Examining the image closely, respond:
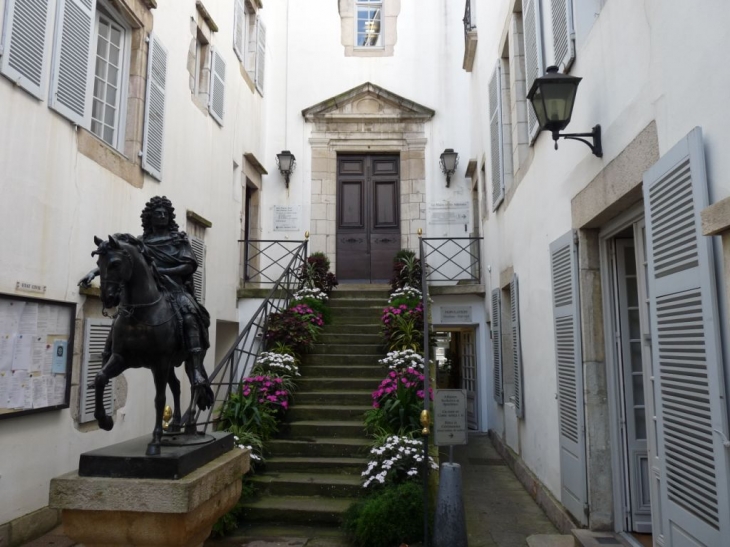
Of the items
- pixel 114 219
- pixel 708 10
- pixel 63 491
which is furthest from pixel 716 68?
pixel 114 219

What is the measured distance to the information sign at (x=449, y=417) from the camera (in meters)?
4.73

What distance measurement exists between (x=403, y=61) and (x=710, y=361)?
10.3 m

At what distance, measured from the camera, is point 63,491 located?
2818 millimetres

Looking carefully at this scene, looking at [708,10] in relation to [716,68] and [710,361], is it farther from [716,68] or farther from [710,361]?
[710,361]

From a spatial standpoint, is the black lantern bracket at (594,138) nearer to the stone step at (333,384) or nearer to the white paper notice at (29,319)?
the stone step at (333,384)

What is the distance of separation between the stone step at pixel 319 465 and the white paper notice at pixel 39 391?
2069mm

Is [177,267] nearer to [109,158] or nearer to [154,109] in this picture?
[109,158]

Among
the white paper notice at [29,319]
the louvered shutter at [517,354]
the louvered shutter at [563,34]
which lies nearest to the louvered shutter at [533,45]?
the louvered shutter at [563,34]

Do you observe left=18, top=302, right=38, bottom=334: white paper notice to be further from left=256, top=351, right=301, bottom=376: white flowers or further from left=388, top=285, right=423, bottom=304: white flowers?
left=388, top=285, right=423, bottom=304: white flowers

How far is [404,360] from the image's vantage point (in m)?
6.89

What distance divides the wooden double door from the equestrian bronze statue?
788 centimetres

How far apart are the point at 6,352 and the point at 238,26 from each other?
7459mm

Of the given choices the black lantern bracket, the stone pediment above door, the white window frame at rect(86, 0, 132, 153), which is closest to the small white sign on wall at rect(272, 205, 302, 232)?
the stone pediment above door

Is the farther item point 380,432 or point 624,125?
point 380,432
